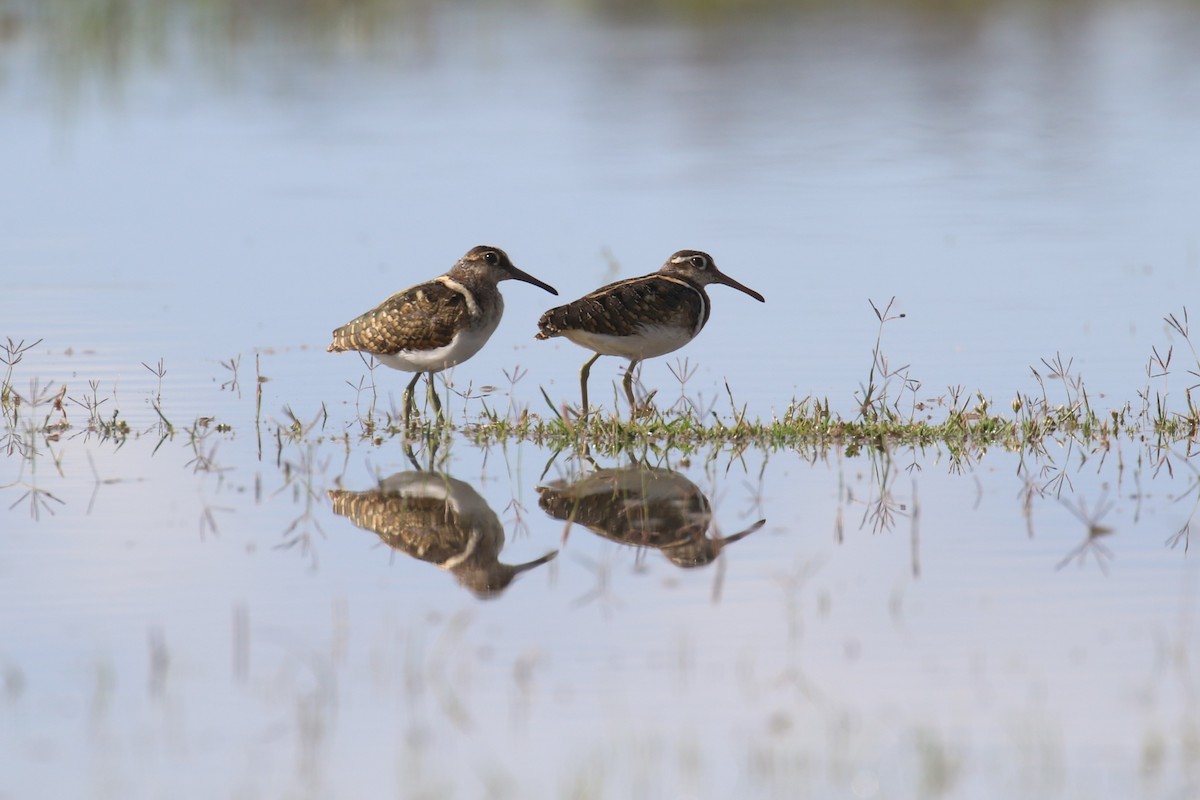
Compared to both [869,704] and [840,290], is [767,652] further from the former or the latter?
[840,290]

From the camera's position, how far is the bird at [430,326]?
1100 cm

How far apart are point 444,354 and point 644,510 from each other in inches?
95.0

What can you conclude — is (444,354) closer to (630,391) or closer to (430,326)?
(430,326)

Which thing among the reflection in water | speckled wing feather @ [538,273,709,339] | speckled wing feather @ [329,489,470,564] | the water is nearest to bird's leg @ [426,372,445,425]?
the water

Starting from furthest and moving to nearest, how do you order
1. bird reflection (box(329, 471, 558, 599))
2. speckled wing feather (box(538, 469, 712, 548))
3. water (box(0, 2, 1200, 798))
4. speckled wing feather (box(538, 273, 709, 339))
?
speckled wing feather (box(538, 273, 709, 339))
speckled wing feather (box(538, 469, 712, 548))
bird reflection (box(329, 471, 558, 599))
water (box(0, 2, 1200, 798))

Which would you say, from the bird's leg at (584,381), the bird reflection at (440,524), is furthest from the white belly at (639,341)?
the bird reflection at (440,524)

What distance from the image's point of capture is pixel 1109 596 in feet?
24.7

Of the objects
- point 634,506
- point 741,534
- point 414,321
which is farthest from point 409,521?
point 414,321

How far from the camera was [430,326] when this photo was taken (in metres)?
11.0

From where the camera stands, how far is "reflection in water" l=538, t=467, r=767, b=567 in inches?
330

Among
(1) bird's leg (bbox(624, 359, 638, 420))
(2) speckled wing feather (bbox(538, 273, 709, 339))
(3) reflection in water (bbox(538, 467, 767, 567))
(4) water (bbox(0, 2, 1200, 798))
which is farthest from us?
(2) speckled wing feather (bbox(538, 273, 709, 339))

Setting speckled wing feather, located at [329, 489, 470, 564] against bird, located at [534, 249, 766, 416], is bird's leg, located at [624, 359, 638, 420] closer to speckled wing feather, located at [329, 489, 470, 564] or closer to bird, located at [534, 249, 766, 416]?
bird, located at [534, 249, 766, 416]

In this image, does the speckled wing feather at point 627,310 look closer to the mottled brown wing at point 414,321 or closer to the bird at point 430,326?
the bird at point 430,326

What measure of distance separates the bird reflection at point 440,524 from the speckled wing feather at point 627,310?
1652mm
